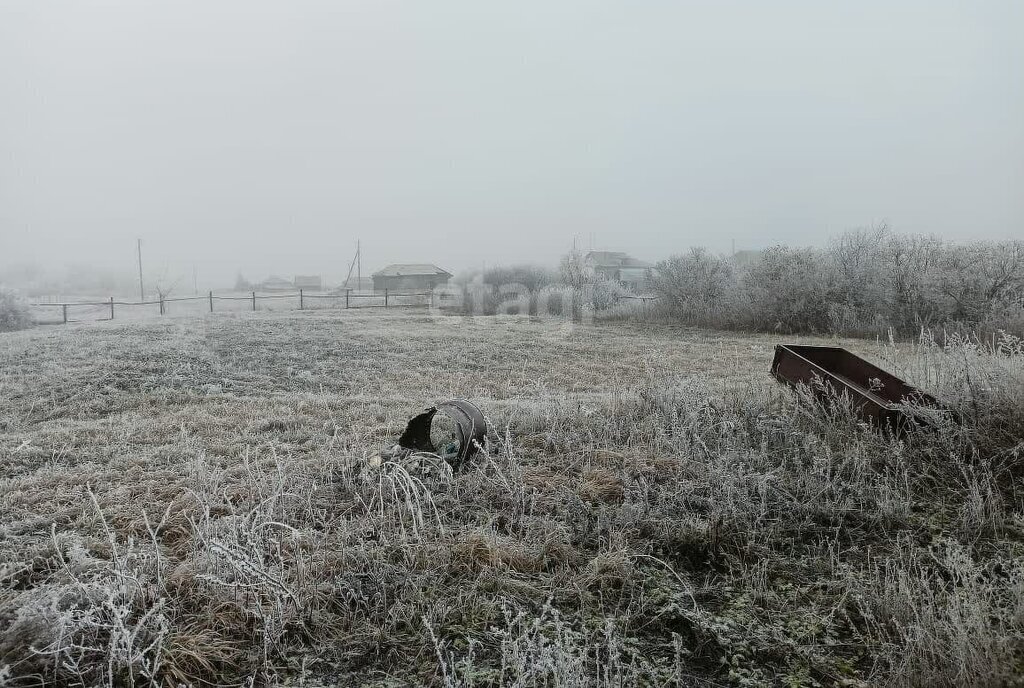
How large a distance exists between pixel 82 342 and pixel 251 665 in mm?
9139

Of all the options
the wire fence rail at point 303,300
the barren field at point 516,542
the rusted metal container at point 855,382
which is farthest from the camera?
the wire fence rail at point 303,300

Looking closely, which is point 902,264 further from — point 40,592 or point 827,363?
point 40,592

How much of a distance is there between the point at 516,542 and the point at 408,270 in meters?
30.9

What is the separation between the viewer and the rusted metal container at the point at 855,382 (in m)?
4.67

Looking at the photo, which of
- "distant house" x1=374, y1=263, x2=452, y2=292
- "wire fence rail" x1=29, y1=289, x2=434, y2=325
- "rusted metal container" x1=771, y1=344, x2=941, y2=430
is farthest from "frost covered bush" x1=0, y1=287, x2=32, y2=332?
"distant house" x1=374, y1=263, x2=452, y2=292

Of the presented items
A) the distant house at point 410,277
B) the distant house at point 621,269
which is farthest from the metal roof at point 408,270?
the distant house at point 621,269

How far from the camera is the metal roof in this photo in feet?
106

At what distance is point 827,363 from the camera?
6.57 m

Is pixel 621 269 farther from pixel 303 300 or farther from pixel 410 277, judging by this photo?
pixel 303 300

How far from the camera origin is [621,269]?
2789 cm

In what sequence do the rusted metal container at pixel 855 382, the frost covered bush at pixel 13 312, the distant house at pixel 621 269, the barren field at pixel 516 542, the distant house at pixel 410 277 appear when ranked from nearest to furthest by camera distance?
the barren field at pixel 516 542
the rusted metal container at pixel 855 382
the frost covered bush at pixel 13 312
the distant house at pixel 621 269
the distant house at pixel 410 277

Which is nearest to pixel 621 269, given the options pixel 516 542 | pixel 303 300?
pixel 303 300

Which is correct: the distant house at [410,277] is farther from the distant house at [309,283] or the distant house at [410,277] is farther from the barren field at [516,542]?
the barren field at [516,542]

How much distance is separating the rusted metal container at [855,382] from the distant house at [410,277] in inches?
1040
